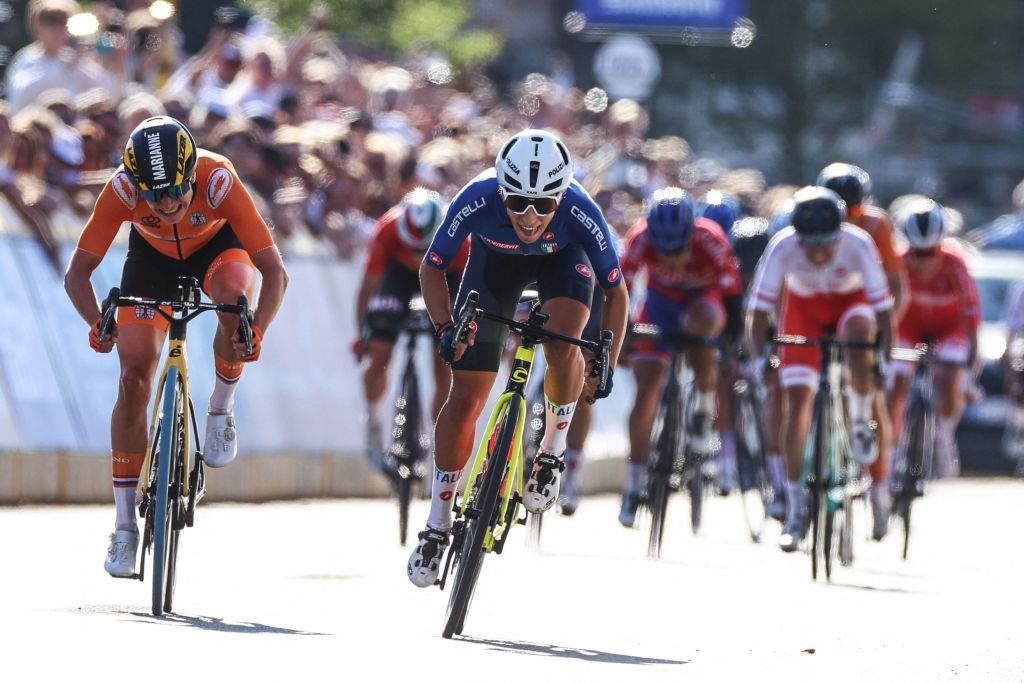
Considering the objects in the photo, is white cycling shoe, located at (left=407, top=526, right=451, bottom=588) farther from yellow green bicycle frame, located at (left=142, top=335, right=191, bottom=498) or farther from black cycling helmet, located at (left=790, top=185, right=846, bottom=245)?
black cycling helmet, located at (left=790, top=185, right=846, bottom=245)

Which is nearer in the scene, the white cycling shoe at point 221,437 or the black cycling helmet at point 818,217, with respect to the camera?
the white cycling shoe at point 221,437

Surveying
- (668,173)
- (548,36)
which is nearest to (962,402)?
(668,173)

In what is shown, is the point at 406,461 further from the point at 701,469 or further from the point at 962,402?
the point at 962,402

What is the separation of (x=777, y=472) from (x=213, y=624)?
607cm

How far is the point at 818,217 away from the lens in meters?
12.1

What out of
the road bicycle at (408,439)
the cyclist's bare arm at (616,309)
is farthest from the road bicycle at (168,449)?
the road bicycle at (408,439)

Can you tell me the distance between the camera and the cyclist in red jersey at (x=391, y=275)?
13461mm

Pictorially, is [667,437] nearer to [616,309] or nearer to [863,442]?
[863,442]

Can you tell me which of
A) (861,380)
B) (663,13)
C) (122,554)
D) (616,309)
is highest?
(663,13)

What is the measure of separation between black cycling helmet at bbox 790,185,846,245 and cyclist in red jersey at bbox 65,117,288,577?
367 cm

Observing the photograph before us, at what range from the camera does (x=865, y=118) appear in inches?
1935

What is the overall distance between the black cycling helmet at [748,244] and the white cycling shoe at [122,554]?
756 cm

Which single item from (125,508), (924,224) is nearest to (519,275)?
(125,508)

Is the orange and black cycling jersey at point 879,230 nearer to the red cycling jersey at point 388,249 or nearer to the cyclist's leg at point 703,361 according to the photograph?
the cyclist's leg at point 703,361
